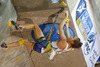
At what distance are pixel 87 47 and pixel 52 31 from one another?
1085mm

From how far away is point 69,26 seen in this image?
2.42 m

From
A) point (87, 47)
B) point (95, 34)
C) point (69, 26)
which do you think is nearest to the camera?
point (69, 26)

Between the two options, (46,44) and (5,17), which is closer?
(5,17)

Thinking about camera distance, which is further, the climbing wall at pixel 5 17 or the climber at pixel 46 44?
the climber at pixel 46 44

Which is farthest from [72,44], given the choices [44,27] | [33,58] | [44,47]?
[33,58]

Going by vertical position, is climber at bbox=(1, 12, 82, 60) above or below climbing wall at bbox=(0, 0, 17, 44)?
below

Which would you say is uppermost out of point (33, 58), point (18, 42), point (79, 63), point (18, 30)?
point (18, 30)

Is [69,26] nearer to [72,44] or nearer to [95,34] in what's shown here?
[72,44]

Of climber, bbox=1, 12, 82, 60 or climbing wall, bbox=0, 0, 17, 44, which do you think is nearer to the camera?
climbing wall, bbox=0, 0, 17, 44

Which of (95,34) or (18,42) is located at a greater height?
(18,42)

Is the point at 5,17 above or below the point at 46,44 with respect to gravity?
above

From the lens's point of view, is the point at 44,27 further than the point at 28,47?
Yes

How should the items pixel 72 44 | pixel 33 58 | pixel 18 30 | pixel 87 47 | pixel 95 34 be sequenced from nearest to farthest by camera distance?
1. pixel 72 44
2. pixel 18 30
3. pixel 33 58
4. pixel 87 47
5. pixel 95 34

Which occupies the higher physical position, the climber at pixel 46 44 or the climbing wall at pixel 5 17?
the climbing wall at pixel 5 17
